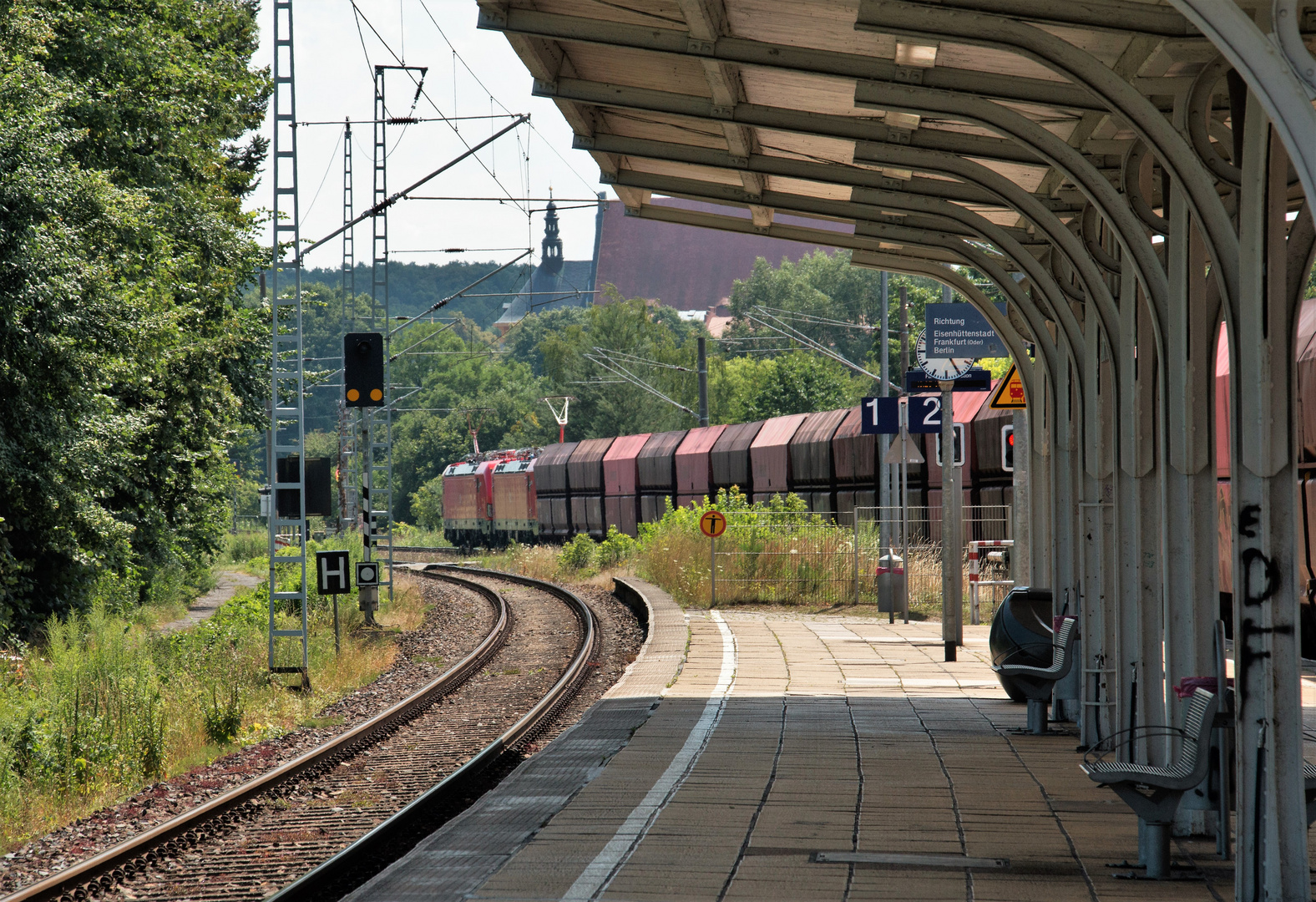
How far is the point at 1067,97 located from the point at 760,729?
517 cm

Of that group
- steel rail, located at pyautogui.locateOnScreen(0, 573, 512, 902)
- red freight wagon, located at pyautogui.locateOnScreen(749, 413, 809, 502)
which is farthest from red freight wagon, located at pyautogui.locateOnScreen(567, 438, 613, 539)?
steel rail, located at pyautogui.locateOnScreen(0, 573, 512, 902)

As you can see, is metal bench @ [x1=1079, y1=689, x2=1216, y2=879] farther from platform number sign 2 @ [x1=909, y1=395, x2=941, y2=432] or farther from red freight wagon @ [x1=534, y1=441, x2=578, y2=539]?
red freight wagon @ [x1=534, y1=441, x2=578, y2=539]

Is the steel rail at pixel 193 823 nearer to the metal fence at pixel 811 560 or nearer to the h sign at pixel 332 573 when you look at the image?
the h sign at pixel 332 573

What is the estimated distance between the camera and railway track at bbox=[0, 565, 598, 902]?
7273 millimetres

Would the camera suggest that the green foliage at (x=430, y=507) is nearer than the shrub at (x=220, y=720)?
No

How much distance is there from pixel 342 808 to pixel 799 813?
12.6 feet

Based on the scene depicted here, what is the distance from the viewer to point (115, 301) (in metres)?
16.5

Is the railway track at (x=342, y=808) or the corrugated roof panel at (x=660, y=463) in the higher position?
the corrugated roof panel at (x=660, y=463)

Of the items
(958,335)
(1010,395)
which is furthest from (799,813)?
(958,335)

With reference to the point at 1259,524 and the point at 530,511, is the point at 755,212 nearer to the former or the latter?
the point at 1259,524

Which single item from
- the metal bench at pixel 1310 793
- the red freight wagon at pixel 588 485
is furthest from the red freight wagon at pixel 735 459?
the metal bench at pixel 1310 793

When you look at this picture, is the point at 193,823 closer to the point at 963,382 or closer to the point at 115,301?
the point at 963,382

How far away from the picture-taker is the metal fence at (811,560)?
2178 centimetres

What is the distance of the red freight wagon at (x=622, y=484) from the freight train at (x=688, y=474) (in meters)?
0.05
